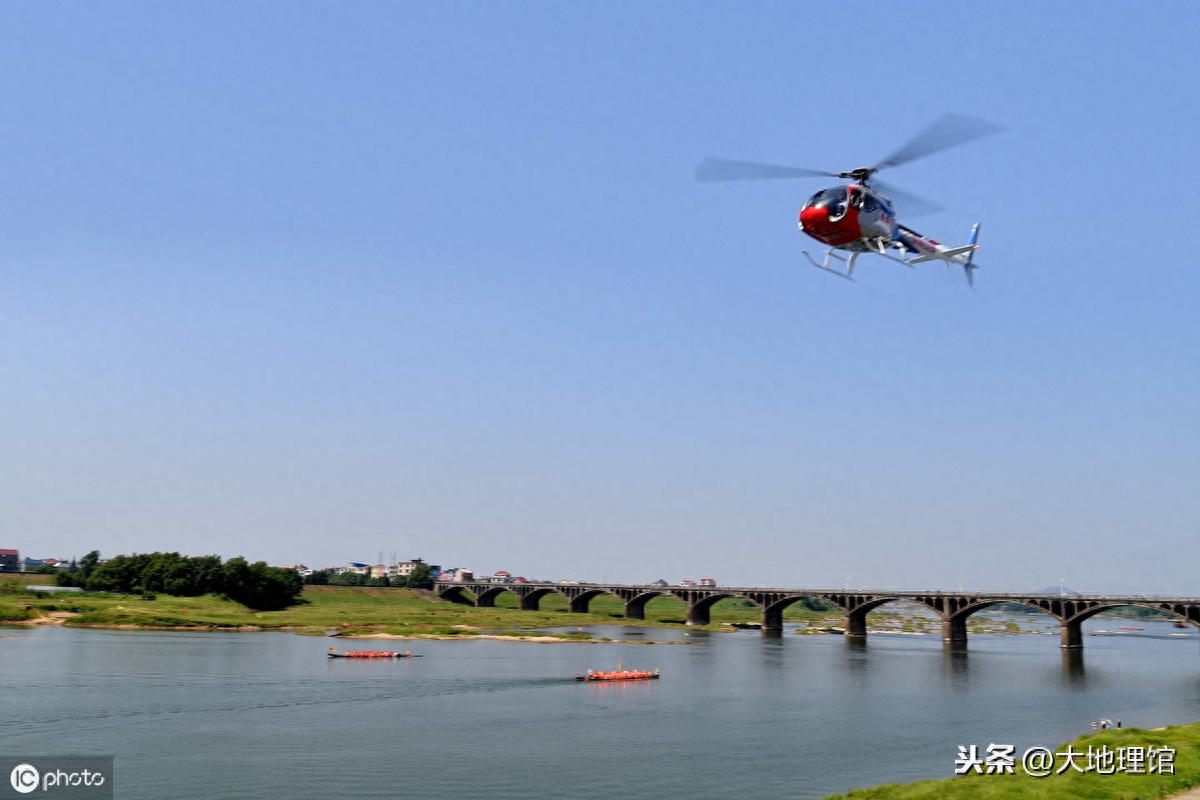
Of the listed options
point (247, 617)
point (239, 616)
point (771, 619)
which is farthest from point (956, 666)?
point (239, 616)

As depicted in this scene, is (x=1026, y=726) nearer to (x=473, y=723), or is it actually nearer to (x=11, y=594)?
(x=473, y=723)

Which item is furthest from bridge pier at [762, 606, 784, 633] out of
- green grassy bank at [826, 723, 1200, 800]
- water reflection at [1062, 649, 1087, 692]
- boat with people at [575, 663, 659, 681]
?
green grassy bank at [826, 723, 1200, 800]

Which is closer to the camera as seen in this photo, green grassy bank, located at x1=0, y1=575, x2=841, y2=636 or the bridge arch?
green grassy bank, located at x1=0, y1=575, x2=841, y2=636

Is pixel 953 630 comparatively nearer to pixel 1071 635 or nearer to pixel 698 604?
pixel 1071 635

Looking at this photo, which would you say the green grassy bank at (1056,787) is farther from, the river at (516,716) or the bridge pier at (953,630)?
the bridge pier at (953,630)

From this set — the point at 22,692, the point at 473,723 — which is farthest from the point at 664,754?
the point at 22,692

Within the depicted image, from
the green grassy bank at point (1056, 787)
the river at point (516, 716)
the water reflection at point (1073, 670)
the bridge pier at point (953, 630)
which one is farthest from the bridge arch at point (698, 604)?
the green grassy bank at point (1056, 787)

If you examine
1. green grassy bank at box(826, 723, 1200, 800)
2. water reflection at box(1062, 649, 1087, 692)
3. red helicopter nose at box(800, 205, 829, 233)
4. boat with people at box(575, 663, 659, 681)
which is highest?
red helicopter nose at box(800, 205, 829, 233)

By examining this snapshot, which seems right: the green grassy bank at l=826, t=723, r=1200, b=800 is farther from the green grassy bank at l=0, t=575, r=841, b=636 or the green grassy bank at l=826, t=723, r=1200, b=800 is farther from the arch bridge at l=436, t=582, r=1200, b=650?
the green grassy bank at l=0, t=575, r=841, b=636
